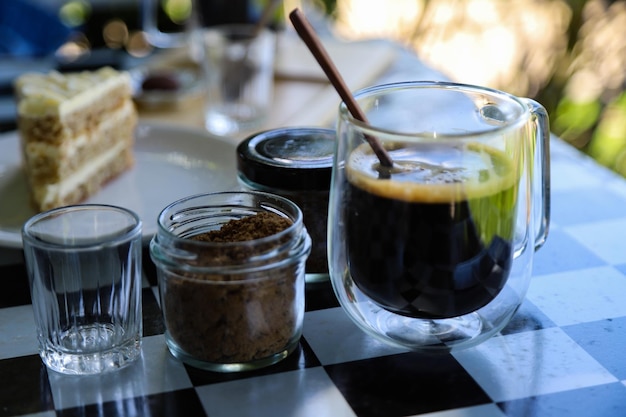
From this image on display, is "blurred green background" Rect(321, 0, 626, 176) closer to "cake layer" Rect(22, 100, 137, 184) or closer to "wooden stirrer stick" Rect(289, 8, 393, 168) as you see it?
"cake layer" Rect(22, 100, 137, 184)

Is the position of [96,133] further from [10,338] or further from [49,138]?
[10,338]

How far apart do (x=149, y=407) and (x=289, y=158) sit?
0.34m

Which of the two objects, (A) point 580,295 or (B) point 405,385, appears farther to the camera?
(A) point 580,295

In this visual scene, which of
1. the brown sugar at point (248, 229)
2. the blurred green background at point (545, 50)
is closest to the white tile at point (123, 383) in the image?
the brown sugar at point (248, 229)

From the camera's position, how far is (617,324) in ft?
2.92

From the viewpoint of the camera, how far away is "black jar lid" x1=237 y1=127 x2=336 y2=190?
93cm

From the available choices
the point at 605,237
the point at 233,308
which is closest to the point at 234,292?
the point at 233,308

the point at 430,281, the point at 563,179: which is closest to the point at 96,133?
the point at 563,179

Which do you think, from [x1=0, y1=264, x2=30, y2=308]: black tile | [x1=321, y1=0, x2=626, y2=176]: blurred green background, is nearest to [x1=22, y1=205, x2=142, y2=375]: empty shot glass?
[x1=0, y1=264, x2=30, y2=308]: black tile

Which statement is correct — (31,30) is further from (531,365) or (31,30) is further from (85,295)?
(531,365)

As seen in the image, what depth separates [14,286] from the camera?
0.99m

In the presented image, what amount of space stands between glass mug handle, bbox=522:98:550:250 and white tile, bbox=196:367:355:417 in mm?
306

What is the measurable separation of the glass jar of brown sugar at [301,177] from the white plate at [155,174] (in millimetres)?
237

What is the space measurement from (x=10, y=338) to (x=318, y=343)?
0.32 meters
